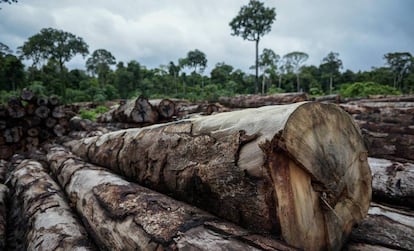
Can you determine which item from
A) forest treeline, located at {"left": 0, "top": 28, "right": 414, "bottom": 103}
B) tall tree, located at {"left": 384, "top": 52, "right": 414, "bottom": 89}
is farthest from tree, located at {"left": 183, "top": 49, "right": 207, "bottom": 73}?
tall tree, located at {"left": 384, "top": 52, "right": 414, "bottom": 89}

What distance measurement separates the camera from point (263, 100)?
316 inches

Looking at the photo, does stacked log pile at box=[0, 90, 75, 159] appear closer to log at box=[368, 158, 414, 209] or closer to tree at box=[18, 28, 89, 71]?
log at box=[368, 158, 414, 209]

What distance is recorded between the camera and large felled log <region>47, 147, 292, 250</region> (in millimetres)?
991

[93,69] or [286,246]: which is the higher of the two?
[93,69]

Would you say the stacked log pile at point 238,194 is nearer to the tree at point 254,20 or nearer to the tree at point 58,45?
the tree at point 254,20

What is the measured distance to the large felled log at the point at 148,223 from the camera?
3.25 ft

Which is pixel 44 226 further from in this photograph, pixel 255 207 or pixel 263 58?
pixel 263 58

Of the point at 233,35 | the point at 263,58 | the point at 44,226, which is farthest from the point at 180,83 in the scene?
the point at 44,226

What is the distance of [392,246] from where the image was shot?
1.29 m

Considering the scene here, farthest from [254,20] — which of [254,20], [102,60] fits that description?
[102,60]

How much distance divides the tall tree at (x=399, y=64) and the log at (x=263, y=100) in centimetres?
4153

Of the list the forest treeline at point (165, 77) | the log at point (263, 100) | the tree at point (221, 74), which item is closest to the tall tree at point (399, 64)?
the forest treeline at point (165, 77)

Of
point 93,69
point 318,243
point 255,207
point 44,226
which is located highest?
point 93,69

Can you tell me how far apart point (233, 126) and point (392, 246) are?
1.00m
